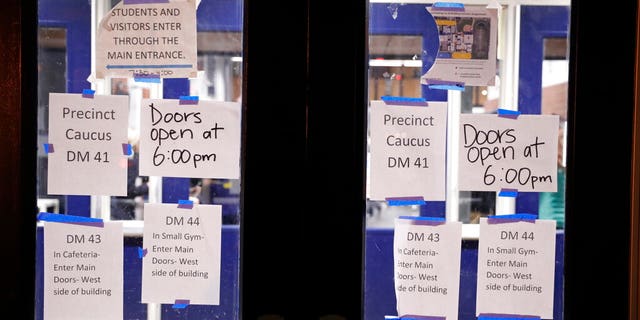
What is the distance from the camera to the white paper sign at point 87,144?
75.1 inches

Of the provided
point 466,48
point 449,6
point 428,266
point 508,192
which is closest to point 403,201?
point 428,266

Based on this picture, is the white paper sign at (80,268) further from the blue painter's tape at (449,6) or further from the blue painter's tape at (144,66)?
the blue painter's tape at (449,6)

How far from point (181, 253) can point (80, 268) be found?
311 millimetres

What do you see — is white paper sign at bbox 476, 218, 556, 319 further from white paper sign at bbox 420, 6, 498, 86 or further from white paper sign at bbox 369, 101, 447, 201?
white paper sign at bbox 420, 6, 498, 86

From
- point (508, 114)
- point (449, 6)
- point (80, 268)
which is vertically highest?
point (449, 6)

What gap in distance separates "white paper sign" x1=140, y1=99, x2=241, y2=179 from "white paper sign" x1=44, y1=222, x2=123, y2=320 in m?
0.27

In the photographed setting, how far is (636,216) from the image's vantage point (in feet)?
6.20

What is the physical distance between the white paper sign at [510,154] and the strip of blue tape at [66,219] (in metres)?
1.11

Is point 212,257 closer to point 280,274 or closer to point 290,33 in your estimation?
point 280,274

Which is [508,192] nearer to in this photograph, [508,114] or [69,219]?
[508,114]

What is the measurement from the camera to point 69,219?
1928 millimetres

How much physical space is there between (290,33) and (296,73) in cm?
12

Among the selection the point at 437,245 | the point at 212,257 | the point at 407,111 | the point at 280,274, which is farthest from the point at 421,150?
the point at 212,257

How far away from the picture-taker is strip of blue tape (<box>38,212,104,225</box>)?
6.32ft
